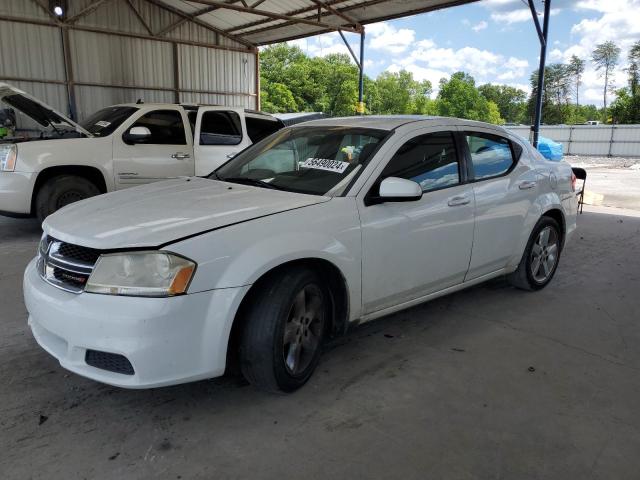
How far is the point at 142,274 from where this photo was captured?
2404 mm

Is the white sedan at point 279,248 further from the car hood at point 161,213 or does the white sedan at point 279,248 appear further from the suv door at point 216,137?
the suv door at point 216,137

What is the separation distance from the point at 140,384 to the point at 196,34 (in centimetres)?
1745

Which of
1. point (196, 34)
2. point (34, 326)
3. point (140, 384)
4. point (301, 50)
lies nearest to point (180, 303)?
point (140, 384)

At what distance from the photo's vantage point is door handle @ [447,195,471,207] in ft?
11.9

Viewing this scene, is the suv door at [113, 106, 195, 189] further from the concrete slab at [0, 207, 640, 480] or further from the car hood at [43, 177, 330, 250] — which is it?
the car hood at [43, 177, 330, 250]

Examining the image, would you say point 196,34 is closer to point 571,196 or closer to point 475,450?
point 571,196

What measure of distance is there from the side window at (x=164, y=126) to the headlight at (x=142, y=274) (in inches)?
207

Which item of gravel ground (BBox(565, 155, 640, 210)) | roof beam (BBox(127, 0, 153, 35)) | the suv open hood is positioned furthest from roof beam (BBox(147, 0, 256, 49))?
gravel ground (BBox(565, 155, 640, 210))

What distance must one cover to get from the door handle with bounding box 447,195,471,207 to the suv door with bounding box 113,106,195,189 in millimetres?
4853

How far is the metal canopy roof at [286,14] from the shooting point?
A: 1312 cm

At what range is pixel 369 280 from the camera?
3162 millimetres

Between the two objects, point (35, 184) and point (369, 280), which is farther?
point (35, 184)

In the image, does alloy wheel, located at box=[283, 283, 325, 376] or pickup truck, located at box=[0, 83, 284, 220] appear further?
pickup truck, located at box=[0, 83, 284, 220]

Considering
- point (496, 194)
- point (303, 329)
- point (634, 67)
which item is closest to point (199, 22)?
point (496, 194)
